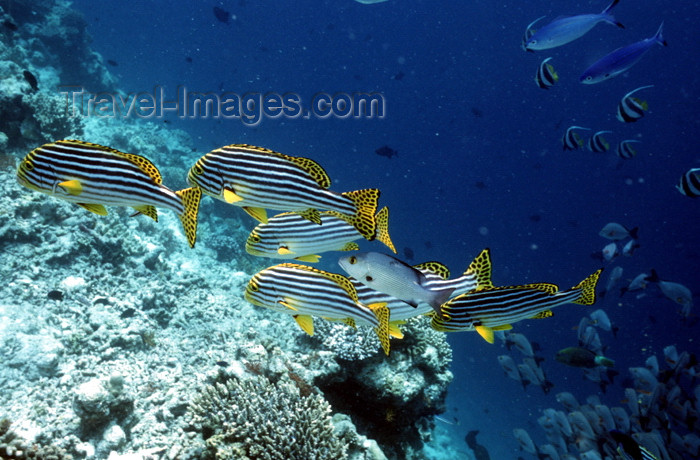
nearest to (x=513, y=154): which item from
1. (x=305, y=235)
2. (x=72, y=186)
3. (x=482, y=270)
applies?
(x=482, y=270)

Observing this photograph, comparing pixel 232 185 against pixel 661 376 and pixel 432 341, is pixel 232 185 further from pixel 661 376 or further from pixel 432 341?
pixel 661 376

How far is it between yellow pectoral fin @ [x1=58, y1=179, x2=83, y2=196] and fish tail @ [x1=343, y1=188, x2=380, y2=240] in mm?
1612

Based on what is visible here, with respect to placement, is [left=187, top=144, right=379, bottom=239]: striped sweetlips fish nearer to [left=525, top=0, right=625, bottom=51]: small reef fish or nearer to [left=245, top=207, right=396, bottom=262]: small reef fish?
[left=245, top=207, right=396, bottom=262]: small reef fish

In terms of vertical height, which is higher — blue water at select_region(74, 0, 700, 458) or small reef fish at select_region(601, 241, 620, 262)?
blue water at select_region(74, 0, 700, 458)

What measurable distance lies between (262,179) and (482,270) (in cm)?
188

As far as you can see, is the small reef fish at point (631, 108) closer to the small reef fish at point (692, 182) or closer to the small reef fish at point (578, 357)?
the small reef fish at point (692, 182)

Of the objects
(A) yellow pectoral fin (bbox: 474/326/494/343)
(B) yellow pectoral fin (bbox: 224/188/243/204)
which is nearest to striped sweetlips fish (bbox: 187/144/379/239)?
(B) yellow pectoral fin (bbox: 224/188/243/204)

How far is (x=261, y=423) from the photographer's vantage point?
4105 mm

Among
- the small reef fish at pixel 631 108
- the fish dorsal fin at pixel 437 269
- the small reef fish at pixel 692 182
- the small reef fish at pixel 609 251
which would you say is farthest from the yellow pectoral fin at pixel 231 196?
the small reef fish at pixel 609 251

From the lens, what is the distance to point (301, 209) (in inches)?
98.7

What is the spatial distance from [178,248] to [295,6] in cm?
7546

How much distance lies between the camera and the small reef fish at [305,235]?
2945 millimetres

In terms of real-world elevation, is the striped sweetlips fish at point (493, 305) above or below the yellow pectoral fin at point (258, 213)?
below

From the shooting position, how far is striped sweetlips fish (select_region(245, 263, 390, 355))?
274cm
